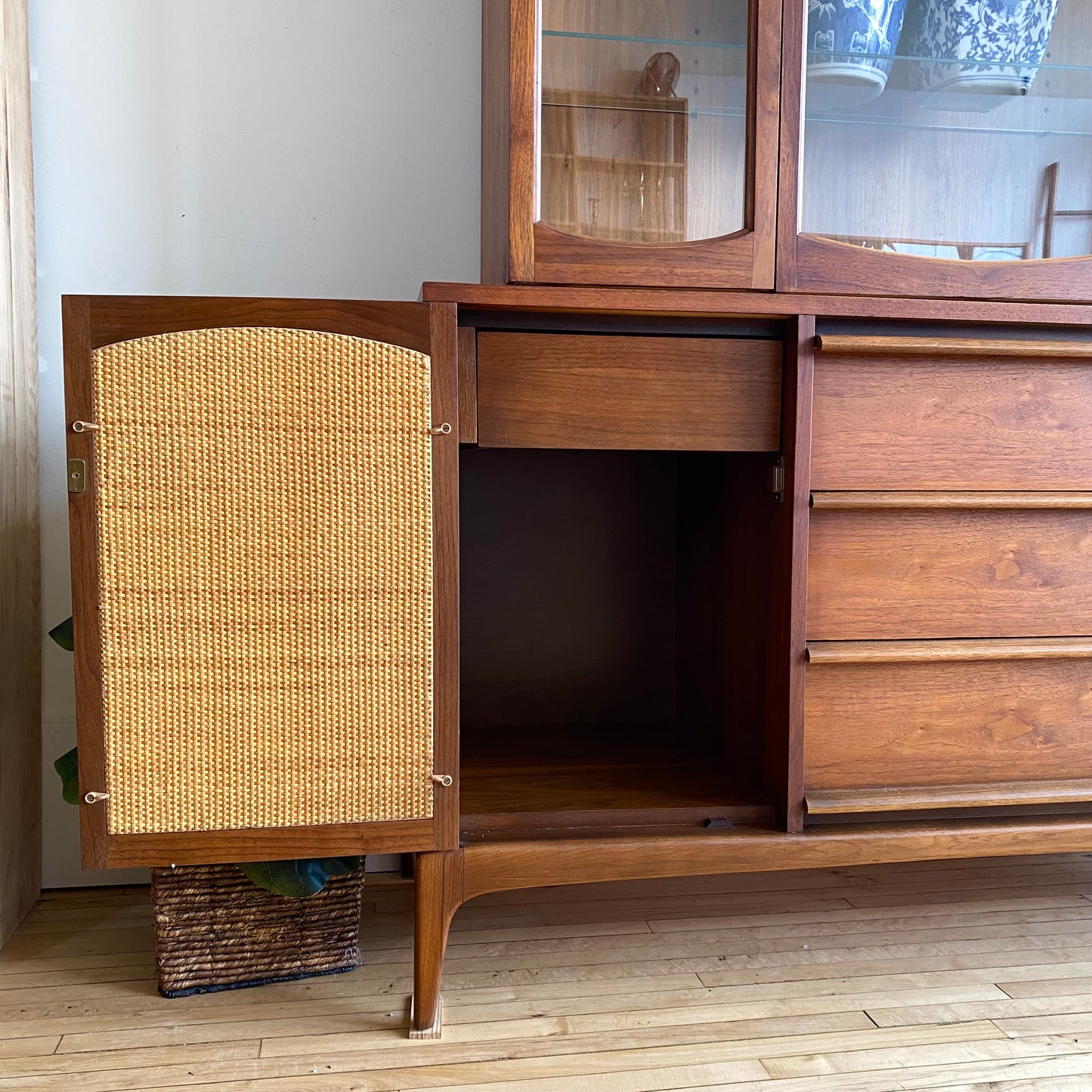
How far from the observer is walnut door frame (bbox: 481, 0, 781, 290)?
1036 millimetres

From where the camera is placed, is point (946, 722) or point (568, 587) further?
point (568, 587)

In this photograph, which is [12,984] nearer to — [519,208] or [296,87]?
[519,208]

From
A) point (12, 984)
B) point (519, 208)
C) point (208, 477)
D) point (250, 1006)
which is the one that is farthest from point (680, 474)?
point (12, 984)

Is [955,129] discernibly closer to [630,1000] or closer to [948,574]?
[948,574]

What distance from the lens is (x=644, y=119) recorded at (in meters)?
1.12

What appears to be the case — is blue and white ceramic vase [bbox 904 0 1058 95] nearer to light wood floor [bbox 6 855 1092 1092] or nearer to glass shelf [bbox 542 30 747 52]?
glass shelf [bbox 542 30 747 52]

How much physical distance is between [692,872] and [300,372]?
705 millimetres

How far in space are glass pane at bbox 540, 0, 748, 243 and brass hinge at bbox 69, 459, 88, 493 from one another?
0.55 m

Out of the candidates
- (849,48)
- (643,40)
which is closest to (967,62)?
(849,48)

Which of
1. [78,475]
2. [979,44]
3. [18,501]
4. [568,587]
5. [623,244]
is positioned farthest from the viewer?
[568,587]

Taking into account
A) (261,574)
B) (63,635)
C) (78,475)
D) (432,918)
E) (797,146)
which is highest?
(797,146)

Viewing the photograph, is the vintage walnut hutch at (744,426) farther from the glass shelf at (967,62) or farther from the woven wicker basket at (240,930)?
the woven wicker basket at (240,930)

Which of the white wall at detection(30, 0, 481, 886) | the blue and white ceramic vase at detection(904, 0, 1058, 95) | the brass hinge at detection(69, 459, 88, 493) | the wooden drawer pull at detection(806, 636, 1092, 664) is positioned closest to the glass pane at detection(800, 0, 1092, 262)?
the blue and white ceramic vase at detection(904, 0, 1058, 95)

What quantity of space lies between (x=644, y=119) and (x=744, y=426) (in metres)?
0.39
